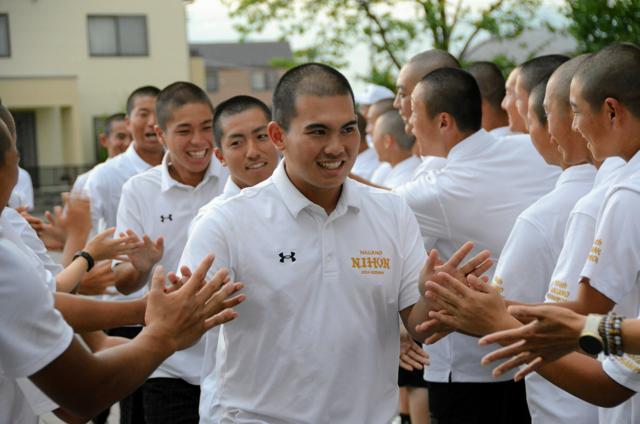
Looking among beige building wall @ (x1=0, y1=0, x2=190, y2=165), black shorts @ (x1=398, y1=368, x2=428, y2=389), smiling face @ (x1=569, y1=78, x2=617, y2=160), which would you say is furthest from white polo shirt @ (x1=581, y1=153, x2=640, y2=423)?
beige building wall @ (x1=0, y1=0, x2=190, y2=165)

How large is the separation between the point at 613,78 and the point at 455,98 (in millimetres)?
1913

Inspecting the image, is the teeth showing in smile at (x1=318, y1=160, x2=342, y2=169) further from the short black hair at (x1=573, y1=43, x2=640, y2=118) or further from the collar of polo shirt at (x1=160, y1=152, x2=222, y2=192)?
the collar of polo shirt at (x1=160, y1=152, x2=222, y2=192)

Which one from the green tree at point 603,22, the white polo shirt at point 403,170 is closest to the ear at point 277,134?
the white polo shirt at point 403,170

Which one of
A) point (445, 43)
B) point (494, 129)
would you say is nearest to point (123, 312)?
point (494, 129)

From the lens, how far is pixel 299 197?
412cm

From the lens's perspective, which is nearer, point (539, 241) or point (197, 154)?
point (539, 241)

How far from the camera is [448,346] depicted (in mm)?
5816

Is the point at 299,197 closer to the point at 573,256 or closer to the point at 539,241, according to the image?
the point at 573,256

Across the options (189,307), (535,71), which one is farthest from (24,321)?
(535,71)

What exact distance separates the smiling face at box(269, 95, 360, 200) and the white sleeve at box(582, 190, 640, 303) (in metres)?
1.10

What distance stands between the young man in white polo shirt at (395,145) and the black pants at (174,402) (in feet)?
9.60

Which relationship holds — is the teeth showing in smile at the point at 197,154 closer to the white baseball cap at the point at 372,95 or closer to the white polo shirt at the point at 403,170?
the white polo shirt at the point at 403,170

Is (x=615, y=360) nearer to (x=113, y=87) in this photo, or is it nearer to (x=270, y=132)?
(x=270, y=132)

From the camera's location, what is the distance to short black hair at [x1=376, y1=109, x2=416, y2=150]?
8297mm
